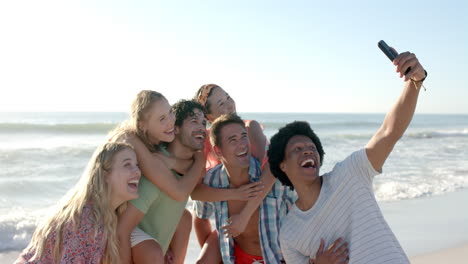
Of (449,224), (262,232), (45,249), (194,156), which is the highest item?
(449,224)

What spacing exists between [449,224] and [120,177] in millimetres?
5663

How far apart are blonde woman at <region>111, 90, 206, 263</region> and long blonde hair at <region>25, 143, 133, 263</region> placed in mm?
181

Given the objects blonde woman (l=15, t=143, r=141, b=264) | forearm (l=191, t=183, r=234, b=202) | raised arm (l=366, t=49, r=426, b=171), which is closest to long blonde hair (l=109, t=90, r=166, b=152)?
blonde woman (l=15, t=143, r=141, b=264)

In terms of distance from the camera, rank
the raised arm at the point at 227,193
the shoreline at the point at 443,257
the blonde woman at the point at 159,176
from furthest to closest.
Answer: the shoreline at the point at 443,257, the raised arm at the point at 227,193, the blonde woman at the point at 159,176

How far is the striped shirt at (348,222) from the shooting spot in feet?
9.27

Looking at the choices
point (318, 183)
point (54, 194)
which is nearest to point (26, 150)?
point (54, 194)

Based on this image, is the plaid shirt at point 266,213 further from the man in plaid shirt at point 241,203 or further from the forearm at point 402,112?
the forearm at point 402,112

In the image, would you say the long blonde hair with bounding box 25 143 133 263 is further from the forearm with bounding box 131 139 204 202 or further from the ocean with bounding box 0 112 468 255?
the ocean with bounding box 0 112 468 255

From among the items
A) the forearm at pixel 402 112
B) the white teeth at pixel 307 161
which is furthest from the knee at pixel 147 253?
the forearm at pixel 402 112

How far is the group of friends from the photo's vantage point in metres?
2.92

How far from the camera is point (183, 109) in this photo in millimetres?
4254

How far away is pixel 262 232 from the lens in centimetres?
402

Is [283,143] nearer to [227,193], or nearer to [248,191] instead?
[248,191]

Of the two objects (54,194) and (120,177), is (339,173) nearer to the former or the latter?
(120,177)
